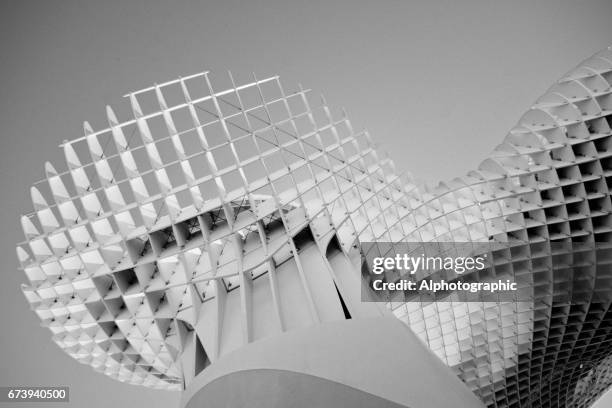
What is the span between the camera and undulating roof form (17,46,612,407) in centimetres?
2400

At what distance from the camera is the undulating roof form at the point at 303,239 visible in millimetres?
24000

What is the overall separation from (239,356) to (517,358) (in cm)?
3903

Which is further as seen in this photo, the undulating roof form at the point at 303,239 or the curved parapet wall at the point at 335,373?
the undulating roof form at the point at 303,239

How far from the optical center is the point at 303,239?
2584 centimetres
